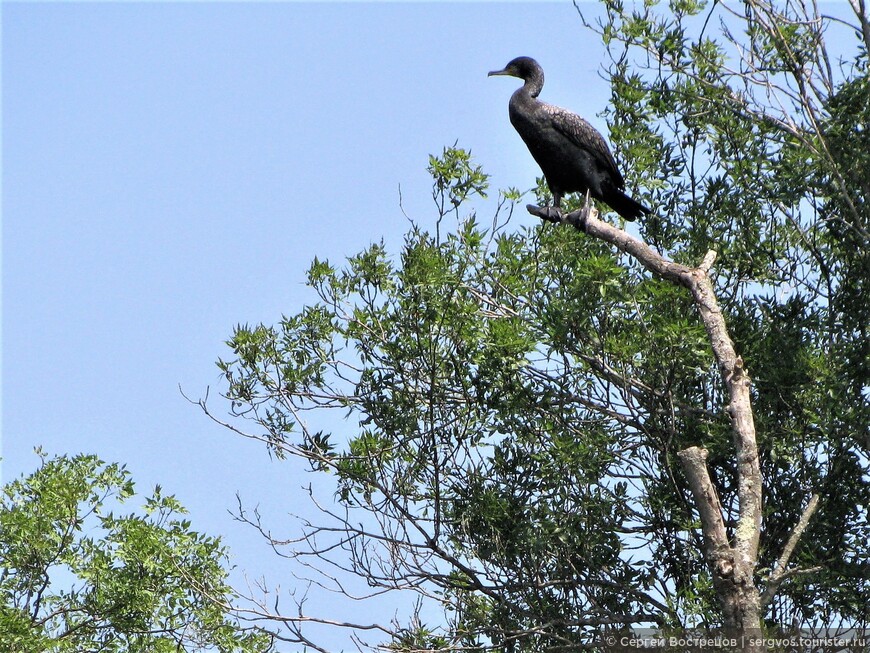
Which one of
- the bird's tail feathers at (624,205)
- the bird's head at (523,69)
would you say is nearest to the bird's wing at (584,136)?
the bird's tail feathers at (624,205)

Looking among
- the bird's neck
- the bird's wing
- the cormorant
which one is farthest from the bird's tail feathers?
the bird's neck

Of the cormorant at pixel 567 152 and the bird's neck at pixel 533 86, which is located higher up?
the bird's neck at pixel 533 86

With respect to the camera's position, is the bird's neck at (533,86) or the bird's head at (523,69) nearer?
the bird's neck at (533,86)

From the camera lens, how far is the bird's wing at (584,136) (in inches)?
358

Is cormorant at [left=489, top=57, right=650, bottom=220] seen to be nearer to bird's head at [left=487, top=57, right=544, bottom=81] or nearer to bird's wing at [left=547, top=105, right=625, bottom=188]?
bird's wing at [left=547, top=105, right=625, bottom=188]

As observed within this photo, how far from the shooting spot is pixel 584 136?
910 cm

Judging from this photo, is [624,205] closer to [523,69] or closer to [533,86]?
[533,86]

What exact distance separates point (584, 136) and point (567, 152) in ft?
0.60

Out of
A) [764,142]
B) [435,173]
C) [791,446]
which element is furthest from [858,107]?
[435,173]

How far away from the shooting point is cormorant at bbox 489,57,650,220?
9062mm

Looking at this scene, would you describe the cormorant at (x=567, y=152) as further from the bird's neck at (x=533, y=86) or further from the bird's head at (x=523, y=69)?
the bird's head at (x=523, y=69)

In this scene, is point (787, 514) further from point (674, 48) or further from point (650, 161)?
point (674, 48)

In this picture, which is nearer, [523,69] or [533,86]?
[533,86]

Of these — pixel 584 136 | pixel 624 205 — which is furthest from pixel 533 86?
pixel 624 205
